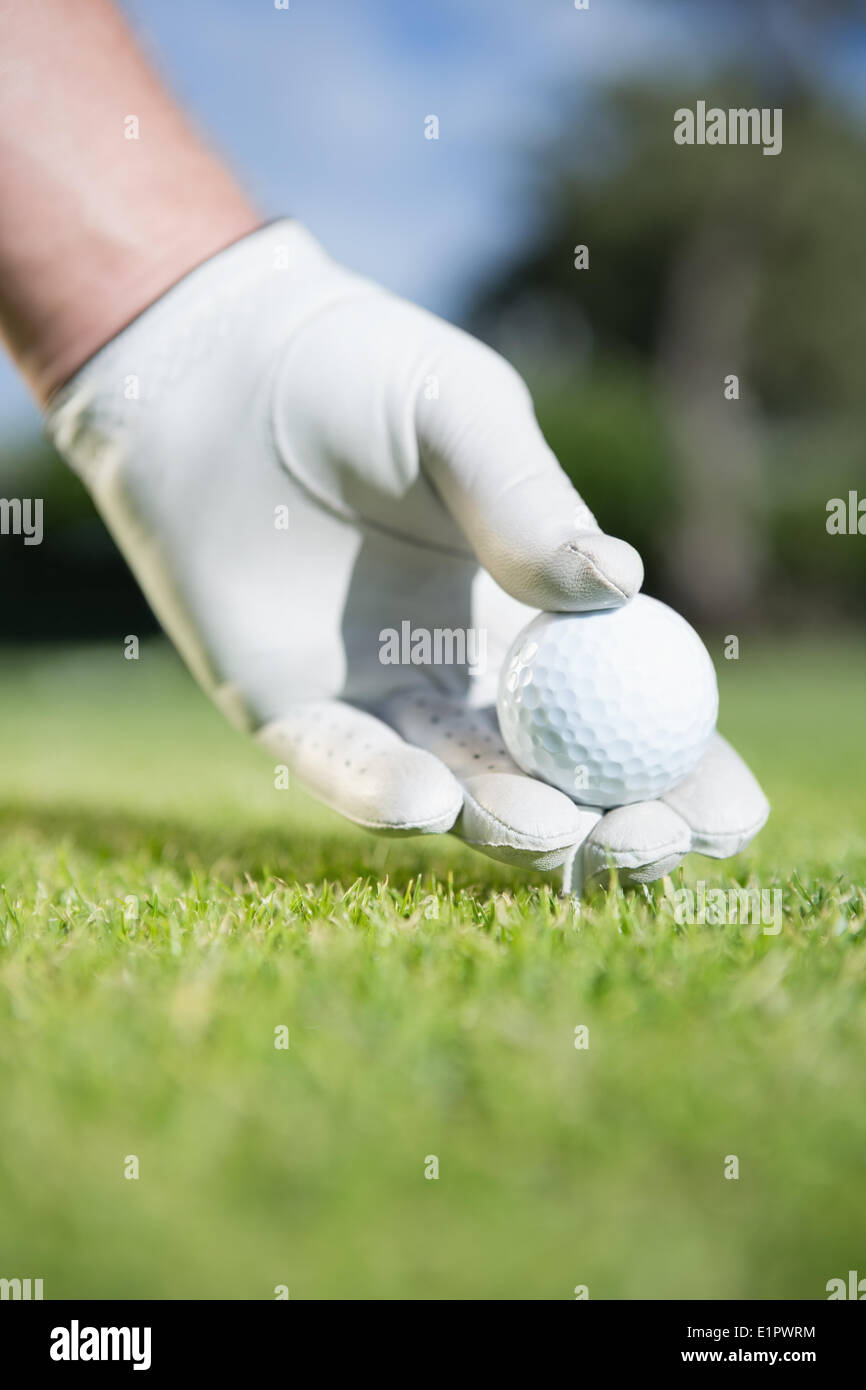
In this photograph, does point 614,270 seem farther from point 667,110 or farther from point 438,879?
point 438,879

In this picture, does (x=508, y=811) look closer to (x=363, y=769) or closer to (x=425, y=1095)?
(x=363, y=769)

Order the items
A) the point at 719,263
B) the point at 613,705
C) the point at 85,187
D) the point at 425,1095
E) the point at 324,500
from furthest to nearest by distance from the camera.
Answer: the point at 719,263 < the point at 324,500 < the point at 85,187 < the point at 613,705 < the point at 425,1095

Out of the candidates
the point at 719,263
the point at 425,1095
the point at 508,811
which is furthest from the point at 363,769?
the point at 719,263

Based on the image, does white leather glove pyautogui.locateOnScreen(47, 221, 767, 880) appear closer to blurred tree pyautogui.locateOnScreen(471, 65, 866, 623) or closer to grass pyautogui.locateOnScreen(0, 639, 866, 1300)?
grass pyautogui.locateOnScreen(0, 639, 866, 1300)

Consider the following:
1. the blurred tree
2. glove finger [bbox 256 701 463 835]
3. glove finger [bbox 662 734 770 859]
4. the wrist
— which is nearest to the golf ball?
glove finger [bbox 662 734 770 859]

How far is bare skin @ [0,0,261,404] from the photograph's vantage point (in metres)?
2.52

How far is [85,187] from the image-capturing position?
253cm

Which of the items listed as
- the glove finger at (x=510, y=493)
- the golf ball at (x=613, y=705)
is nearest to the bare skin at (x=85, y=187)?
the glove finger at (x=510, y=493)

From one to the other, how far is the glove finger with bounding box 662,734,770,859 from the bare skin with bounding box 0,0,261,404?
1.60m

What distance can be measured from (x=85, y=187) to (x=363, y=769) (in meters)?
1.42
